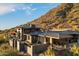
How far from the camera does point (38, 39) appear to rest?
2502 millimetres

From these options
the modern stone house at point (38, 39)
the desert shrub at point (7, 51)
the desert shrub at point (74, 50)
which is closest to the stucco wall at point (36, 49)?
the modern stone house at point (38, 39)

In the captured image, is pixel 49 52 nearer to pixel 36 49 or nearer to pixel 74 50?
pixel 36 49

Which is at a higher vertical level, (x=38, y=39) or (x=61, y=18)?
(x=61, y=18)

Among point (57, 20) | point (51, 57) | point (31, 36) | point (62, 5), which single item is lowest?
point (51, 57)

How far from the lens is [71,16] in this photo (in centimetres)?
252

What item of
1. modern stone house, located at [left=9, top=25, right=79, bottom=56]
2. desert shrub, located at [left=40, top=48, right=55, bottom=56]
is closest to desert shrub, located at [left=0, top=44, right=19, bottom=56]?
modern stone house, located at [left=9, top=25, right=79, bottom=56]

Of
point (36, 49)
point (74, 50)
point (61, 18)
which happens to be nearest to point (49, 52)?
point (36, 49)

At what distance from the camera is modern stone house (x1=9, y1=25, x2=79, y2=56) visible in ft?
8.10

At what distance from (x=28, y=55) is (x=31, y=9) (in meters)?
0.47

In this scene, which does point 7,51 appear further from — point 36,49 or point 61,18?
point 61,18

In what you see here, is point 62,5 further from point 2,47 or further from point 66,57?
point 2,47

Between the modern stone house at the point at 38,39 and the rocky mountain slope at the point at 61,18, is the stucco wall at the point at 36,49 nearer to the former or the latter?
the modern stone house at the point at 38,39

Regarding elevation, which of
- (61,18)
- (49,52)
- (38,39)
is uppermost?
(61,18)

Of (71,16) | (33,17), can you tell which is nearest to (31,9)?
(33,17)
